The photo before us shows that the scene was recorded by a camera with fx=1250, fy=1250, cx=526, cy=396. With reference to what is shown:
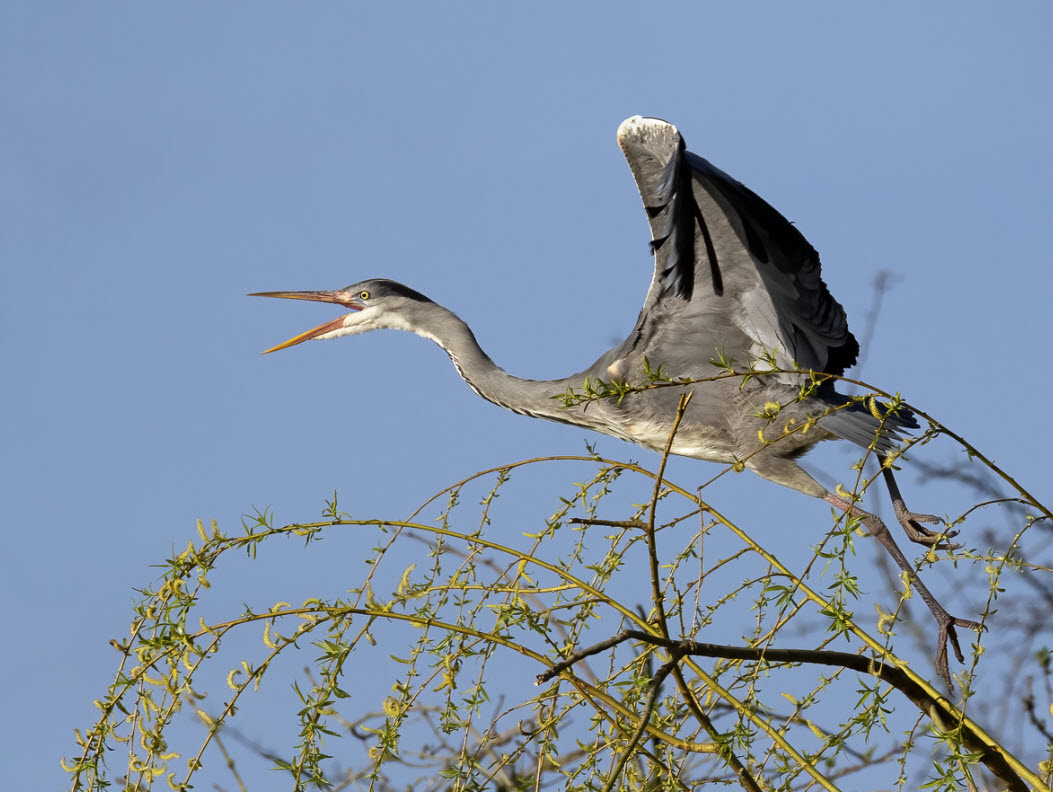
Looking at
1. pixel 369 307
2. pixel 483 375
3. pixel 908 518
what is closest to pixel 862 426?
pixel 908 518

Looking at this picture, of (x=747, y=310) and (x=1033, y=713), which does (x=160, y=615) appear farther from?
(x=747, y=310)

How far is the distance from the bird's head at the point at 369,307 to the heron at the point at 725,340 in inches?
26.0

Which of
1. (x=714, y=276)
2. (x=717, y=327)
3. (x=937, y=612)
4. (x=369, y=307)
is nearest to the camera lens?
(x=937, y=612)

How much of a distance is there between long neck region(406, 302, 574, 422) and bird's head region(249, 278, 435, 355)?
88mm

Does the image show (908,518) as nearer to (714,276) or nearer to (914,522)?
(914,522)

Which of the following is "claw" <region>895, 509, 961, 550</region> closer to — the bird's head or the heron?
the heron

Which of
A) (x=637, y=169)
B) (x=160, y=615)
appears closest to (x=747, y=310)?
(x=637, y=169)

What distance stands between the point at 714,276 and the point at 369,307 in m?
1.82

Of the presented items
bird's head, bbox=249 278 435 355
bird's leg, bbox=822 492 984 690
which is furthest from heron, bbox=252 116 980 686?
bird's head, bbox=249 278 435 355

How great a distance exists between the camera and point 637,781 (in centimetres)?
187

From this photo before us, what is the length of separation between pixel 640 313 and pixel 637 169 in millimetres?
590

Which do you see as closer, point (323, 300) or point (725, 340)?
point (725, 340)

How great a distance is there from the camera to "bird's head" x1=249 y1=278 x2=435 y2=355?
525cm

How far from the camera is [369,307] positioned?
5.34m
